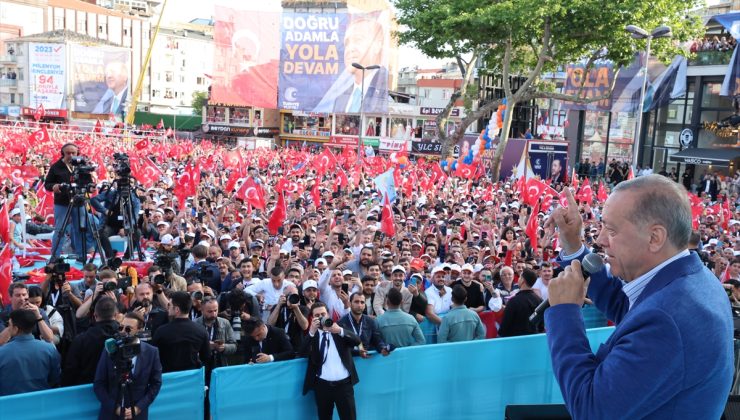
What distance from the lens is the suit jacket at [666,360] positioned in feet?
6.15

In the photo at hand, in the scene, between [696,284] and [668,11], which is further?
[668,11]

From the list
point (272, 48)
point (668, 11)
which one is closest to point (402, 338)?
point (668, 11)

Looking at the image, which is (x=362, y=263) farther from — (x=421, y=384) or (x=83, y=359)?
(x=83, y=359)

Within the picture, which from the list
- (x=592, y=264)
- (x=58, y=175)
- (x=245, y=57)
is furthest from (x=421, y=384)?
(x=245, y=57)

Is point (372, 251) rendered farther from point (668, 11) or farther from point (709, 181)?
point (709, 181)

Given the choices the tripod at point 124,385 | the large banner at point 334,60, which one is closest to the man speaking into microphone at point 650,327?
the tripod at point 124,385

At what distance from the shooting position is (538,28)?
92.7 feet

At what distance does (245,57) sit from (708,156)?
2538cm

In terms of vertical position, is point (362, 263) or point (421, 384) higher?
point (362, 263)

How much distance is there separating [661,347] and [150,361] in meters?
4.19

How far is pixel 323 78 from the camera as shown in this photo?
38469 mm

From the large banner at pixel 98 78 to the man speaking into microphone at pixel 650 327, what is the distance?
62862 millimetres

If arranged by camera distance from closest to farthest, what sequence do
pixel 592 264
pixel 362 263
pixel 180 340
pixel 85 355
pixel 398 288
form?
pixel 592 264
pixel 85 355
pixel 180 340
pixel 398 288
pixel 362 263

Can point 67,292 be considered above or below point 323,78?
below
